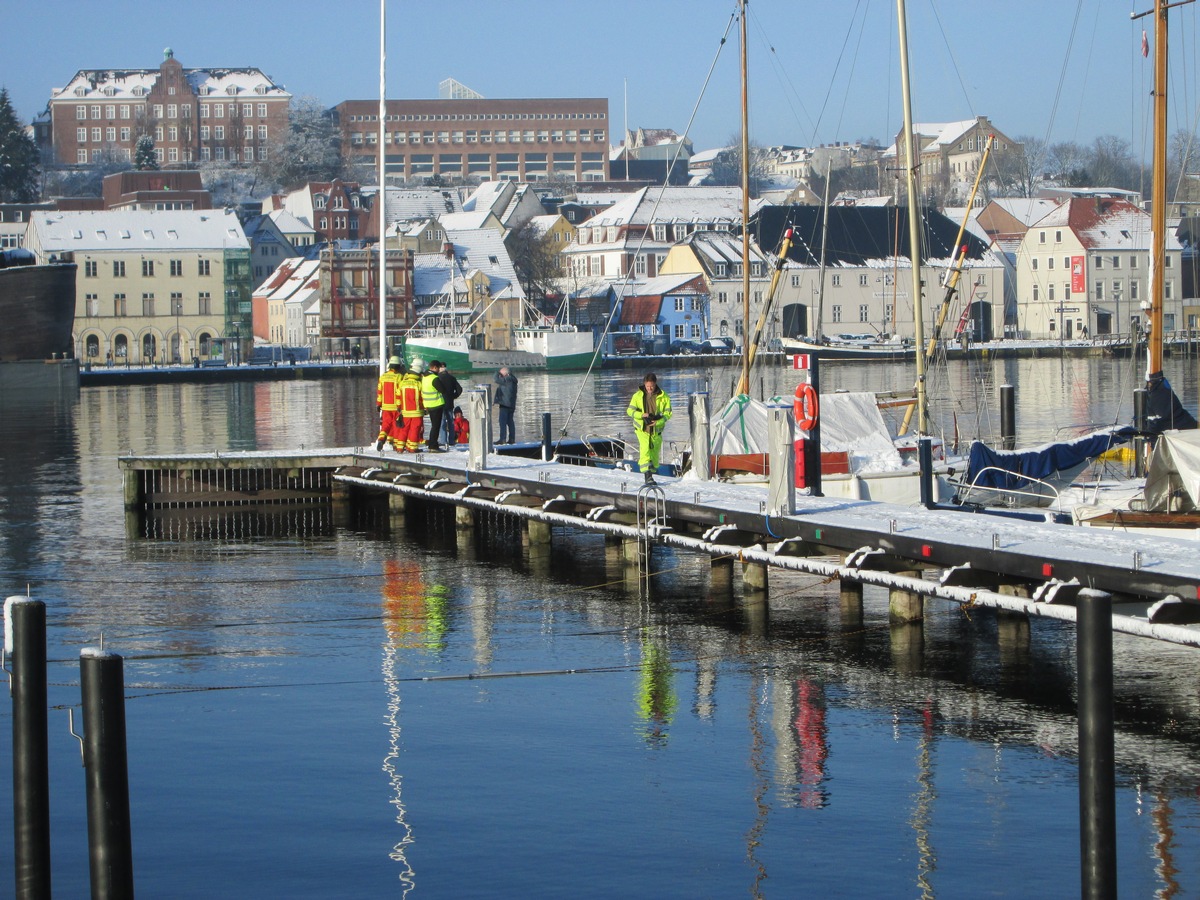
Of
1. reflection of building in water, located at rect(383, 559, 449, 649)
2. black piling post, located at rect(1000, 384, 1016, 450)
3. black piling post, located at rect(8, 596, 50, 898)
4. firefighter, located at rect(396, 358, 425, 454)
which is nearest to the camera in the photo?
black piling post, located at rect(8, 596, 50, 898)

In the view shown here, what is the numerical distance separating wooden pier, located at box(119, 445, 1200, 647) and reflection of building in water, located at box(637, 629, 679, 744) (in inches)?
75.9

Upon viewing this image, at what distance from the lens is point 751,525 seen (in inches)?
719

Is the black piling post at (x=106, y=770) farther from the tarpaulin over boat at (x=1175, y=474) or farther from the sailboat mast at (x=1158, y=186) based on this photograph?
the sailboat mast at (x=1158, y=186)

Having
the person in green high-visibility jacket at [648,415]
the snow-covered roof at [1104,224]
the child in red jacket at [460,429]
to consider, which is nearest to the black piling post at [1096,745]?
the person in green high-visibility jacket at [648,415]

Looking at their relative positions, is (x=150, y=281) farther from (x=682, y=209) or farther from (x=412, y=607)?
(x=412, y=607)

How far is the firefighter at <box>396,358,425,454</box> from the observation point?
26.6m

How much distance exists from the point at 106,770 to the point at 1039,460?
19.6 meters

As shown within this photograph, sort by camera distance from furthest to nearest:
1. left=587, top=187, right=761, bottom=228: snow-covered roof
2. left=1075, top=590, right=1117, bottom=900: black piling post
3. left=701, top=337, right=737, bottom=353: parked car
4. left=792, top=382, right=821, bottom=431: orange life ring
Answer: left=587, top=187, right=761, bottom=228: snow-covered roof < left=701, top=337, right=737, bottom=353: parked car < left=792, top=382, right=821, bottom=431: orange life ring < left=1075, top=590, right=1117, bottom=900: black piling post

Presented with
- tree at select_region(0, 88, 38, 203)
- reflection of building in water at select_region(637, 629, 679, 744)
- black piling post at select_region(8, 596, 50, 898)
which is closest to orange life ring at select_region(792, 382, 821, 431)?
reflection of building in water at select_region(637, 629, 679, 744)

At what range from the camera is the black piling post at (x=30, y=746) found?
8.18 meters

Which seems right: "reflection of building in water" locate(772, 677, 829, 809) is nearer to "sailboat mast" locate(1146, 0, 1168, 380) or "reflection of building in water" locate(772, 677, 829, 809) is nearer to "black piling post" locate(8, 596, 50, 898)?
"black piling post" locate(8, 596, 50, 898)

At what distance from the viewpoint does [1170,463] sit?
18359 millimetres

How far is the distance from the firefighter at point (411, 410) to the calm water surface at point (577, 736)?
432 centimetres

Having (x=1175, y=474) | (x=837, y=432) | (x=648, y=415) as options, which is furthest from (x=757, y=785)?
(x=837, y=432)
